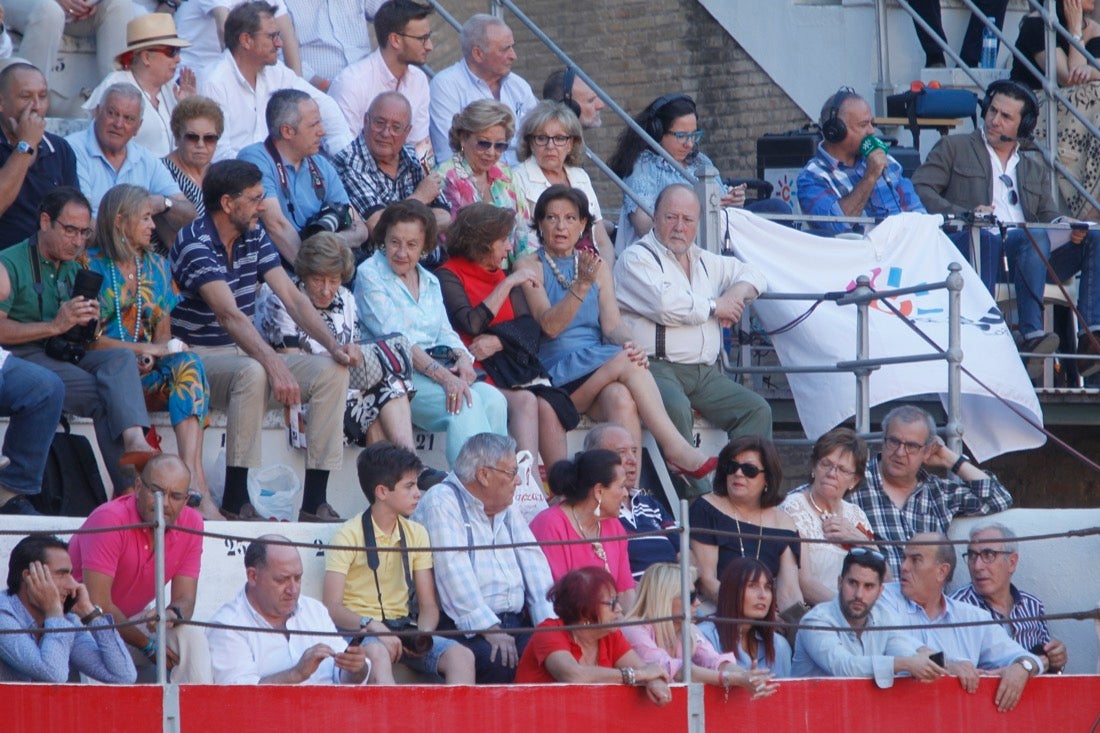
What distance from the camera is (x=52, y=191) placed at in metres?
8.14

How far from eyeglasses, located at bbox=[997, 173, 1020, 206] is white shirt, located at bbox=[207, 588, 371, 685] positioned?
5.86 m

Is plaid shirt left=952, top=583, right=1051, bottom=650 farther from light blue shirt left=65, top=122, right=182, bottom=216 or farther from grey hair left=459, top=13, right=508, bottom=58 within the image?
grey hair left=459, top=13, right=508, bottom=58

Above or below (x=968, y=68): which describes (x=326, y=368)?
below

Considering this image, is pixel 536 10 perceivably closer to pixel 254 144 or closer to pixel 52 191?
pixel 254 144

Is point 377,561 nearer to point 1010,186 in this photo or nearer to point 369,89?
point 369,89

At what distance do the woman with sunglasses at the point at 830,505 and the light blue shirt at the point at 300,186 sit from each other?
265 cm

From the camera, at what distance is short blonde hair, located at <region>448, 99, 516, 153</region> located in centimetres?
986

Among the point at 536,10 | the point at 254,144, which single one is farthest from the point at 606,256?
the point at 536,10

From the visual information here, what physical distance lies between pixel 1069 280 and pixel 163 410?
5.60 meters

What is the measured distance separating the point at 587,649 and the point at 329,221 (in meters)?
3.04

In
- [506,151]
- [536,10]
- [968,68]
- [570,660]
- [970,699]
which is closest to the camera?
[570,660]

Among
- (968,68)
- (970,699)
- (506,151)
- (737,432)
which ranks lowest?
(970,699)

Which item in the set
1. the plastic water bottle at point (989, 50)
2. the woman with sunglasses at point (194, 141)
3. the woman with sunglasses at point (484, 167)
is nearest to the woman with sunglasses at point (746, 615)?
the woman with sunglasses at point (484, 167)

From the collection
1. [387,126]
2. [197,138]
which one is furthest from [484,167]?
[197,138]
